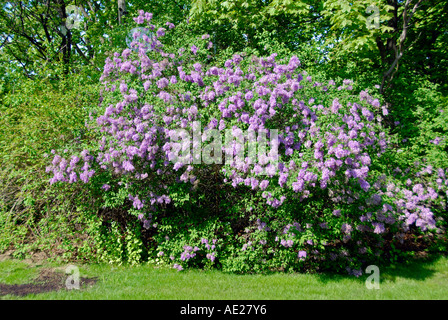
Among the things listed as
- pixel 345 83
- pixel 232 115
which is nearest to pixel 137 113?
pixel 232 115

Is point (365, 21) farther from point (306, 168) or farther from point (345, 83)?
point (306, 168)

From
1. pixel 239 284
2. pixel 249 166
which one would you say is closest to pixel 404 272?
pixel 239 284

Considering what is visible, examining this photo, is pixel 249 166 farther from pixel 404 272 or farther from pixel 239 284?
pixel 404 272

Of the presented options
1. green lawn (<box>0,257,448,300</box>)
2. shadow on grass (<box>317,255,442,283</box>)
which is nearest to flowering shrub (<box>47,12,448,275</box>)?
shadow on grass (<box>317,255,442,283</box>)

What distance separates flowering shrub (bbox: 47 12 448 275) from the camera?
4633mm

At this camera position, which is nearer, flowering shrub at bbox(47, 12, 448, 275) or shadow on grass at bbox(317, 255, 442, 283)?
flowering shrub at bbox(47, 12, 448, 275)

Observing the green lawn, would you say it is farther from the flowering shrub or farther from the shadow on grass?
the flowering shrub

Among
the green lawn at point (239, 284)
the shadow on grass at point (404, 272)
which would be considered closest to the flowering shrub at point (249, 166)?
the shadow on grass at point (404, 272)

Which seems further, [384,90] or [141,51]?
[384,90]

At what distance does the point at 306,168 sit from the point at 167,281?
248cm

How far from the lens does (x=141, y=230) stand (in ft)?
20.2

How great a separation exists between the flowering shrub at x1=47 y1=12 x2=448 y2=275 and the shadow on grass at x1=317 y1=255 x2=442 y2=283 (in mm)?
188

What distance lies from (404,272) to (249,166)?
9.62ft

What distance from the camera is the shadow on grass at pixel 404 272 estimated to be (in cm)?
488
